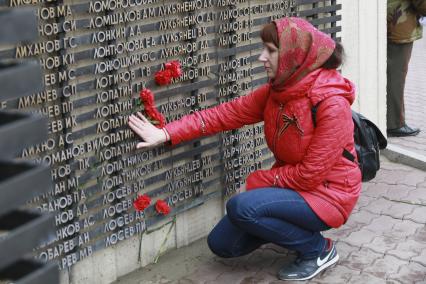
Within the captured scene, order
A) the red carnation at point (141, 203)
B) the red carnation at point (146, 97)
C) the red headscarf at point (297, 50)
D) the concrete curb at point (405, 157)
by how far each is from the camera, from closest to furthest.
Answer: the red headscarf at point (297, 50) → the red carnation at point (146, 97) → the red carnation at point (141, 203) → the concrete curb at point (405, 157)

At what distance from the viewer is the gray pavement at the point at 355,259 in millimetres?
4254

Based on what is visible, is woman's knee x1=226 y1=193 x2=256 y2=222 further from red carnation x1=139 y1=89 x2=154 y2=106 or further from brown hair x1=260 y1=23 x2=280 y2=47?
brown hair x1=260 y1=23 x2=280 y2=47

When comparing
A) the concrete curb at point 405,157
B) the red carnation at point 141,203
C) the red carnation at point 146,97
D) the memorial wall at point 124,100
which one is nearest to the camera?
the memorial wall at point 124,100

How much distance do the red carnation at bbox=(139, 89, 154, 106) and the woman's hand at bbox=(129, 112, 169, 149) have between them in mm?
71

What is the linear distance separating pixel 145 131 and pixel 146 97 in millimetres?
177

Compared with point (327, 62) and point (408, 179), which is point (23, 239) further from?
point (408, 179)

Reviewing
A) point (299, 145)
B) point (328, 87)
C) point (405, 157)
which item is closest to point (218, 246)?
point (299, 145)

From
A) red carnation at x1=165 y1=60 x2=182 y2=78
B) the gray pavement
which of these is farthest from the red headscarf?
the gray pavement

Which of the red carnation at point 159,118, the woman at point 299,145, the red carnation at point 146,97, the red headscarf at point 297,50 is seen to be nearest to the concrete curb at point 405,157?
the woman at point 299,145

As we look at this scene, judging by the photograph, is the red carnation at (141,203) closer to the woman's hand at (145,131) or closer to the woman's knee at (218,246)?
the woman's hand at (145,131)

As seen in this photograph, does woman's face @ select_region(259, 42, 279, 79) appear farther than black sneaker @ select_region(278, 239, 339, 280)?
No

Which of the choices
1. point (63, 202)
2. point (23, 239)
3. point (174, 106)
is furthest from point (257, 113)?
point (23, 239)

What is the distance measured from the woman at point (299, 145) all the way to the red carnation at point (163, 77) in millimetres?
219

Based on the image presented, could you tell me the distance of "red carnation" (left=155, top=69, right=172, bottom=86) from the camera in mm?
4094
